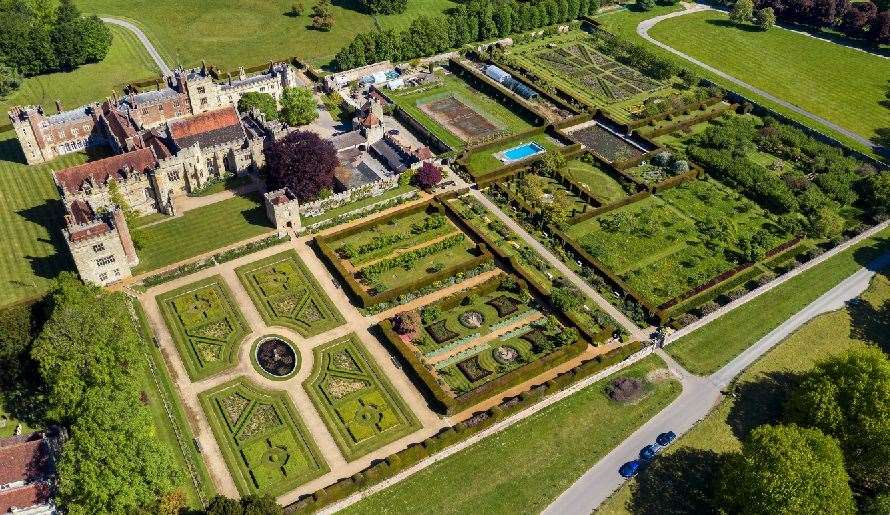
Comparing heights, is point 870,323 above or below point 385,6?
below

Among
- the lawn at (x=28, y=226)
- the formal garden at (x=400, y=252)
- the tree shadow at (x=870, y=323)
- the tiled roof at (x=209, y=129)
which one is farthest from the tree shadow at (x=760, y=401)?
the lawn at (x=28, y=226)

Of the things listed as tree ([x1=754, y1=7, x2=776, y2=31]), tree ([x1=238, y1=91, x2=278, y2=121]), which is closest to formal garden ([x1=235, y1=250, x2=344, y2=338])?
tree ([x1=238, y1=91, x2=278, y2=121])

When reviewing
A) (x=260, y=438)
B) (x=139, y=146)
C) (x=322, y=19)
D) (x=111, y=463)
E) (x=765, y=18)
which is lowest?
(x=260, y=438)

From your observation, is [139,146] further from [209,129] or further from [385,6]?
[385,6]

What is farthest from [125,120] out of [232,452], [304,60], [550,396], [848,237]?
[848,237]

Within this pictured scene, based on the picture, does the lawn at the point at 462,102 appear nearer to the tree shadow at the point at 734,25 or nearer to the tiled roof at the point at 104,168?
the tiled roof at the point at 104,168

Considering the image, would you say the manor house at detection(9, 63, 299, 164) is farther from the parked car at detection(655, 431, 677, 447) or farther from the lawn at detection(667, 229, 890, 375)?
the lawn at detection(667, 229, 890, 375)

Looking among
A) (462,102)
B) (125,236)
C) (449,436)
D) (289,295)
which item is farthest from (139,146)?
→ (449,436)
